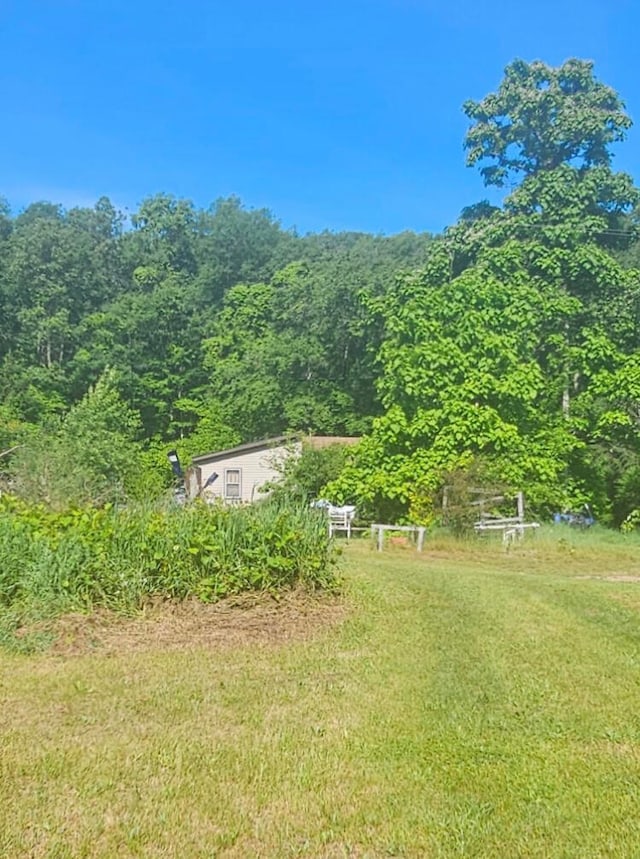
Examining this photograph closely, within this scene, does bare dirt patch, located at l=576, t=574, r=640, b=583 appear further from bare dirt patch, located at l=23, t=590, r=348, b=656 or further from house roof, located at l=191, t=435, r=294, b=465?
house roof, located at l=191, t=435, r=294, b=465

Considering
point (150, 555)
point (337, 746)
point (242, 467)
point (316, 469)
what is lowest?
point (337, 746)

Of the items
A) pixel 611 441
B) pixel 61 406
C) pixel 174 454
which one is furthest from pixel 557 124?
pixel 61 406

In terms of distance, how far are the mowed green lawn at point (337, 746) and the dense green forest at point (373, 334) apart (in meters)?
8.69

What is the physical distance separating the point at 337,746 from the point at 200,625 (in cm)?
266

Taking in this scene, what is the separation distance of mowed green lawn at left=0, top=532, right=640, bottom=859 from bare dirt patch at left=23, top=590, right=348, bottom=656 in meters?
0.16

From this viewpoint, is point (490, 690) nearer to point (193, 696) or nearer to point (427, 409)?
point (193, 696)

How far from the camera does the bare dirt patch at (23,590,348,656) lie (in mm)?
5797

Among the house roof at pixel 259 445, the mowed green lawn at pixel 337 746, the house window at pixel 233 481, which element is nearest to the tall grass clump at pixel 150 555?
the mowed green lawn at pixel 337 746

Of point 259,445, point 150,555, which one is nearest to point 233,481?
point 259,445

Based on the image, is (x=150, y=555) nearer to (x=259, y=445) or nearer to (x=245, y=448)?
(x=259, y=445)

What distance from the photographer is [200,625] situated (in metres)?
6.28

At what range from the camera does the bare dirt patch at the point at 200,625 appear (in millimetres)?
5797

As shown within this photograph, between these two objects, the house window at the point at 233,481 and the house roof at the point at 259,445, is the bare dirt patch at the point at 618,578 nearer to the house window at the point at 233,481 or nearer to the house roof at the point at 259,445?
the house roof at the point at 259,445

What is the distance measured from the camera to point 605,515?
842 inches
